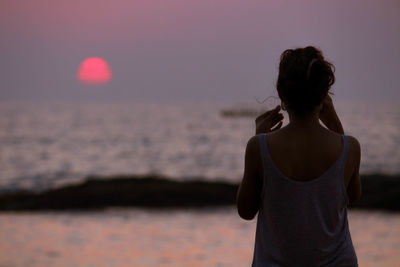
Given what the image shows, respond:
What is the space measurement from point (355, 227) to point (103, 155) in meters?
29.9

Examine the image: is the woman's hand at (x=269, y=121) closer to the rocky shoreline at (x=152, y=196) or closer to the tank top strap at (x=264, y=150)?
the tank top strap at (x=264, y=150)

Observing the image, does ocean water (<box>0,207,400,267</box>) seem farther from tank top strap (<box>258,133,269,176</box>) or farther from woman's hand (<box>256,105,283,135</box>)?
tank top strap (<box>258,133,269,176</box>)

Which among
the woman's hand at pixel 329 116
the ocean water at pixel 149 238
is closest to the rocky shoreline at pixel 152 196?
the ocean water at pixel 149 238

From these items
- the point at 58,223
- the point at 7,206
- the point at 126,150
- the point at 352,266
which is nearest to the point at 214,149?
the point at 126,150

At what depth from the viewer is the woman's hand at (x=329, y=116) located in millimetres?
Result: 2099

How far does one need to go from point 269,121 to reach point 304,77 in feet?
0.87

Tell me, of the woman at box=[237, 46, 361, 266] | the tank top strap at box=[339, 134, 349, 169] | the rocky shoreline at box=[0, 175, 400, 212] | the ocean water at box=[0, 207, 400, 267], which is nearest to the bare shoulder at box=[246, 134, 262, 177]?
the woman at box=[237, 46, 361, 266]

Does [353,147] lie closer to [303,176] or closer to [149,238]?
[303,176]

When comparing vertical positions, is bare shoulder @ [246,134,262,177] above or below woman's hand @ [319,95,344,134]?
below

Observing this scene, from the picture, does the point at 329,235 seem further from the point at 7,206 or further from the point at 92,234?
the point at 7,206

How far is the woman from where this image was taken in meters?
1.90

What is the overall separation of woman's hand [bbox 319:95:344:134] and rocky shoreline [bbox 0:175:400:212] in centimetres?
1273

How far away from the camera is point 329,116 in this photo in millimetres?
2107

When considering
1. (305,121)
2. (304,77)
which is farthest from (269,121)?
(304,77)
